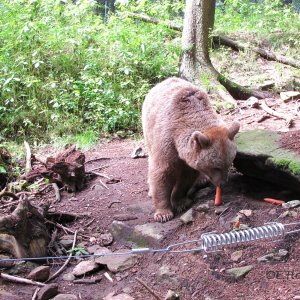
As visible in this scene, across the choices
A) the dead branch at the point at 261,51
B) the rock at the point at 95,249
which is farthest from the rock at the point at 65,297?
the dead branch at the point at 261,51

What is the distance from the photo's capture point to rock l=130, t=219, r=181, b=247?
4.52m

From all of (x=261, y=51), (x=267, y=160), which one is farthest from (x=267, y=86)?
(x=267, y=160)

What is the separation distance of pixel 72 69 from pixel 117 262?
6.30 metres

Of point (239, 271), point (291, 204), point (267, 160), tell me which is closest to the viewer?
point (239, 271)

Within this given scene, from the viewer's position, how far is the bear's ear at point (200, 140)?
4531 mm

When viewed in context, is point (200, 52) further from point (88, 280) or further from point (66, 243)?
point (88, 280)

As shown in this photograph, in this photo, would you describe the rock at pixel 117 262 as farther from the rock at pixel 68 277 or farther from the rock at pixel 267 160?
the rock at pixel 267 160

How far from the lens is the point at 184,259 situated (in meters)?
4.00

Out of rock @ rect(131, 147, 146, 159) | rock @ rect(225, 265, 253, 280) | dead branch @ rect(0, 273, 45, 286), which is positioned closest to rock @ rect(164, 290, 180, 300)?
rock @ rect(225, 265, 253, 280)

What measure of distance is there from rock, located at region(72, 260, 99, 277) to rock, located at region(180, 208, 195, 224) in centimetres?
101

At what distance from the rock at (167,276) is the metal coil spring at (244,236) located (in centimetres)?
42

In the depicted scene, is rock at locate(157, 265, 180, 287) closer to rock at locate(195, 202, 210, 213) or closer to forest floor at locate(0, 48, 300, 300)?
forest floor at locate(0, 48, 300, 300)

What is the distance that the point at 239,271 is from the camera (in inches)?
140

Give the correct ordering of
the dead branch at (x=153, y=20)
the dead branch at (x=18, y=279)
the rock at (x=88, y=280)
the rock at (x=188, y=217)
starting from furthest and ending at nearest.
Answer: the dead branch at (x=153, y=20) → the rock at (x=188, y=217) → the rock at (x=88, y=280) → the dead branch at (x=18, y=279)
